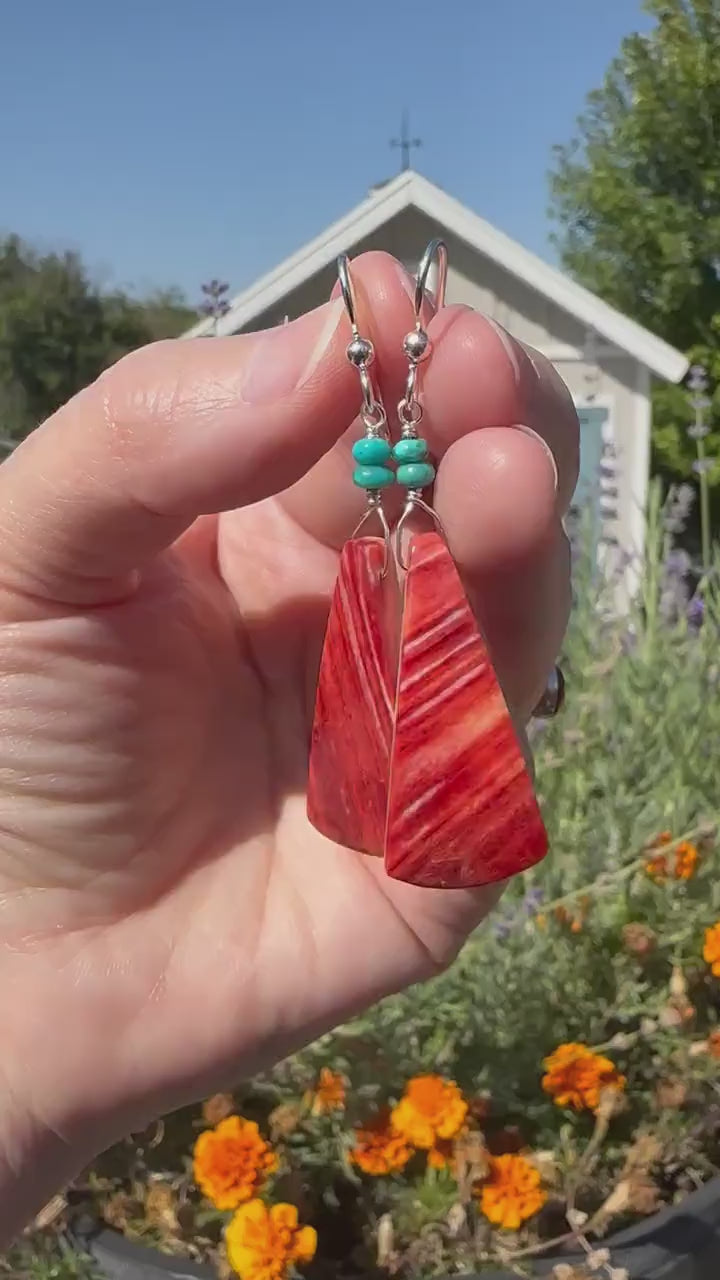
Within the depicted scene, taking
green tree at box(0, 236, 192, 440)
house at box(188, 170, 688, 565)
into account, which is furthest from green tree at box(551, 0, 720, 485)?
green tree at box(0, 236, 192, 440)

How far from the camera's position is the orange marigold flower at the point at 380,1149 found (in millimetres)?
1192

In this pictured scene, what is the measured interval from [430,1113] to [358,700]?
23.7 inches

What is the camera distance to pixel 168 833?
94cm

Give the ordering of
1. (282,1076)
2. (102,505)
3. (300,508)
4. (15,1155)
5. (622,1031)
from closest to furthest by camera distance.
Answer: (102,505), (15,1155), (300,508), (282,1076), (622,1031)

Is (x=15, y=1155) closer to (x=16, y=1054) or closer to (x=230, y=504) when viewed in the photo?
(x=16, y=1054)

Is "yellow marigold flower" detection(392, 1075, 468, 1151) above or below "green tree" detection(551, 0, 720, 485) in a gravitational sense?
below

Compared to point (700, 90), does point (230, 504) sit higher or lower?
lower

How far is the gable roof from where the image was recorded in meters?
4.50

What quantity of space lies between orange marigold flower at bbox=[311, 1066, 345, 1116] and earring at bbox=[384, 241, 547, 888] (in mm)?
590

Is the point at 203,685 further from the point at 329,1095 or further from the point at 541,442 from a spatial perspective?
the point at 329,1095

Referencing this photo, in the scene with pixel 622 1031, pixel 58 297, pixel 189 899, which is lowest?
pixel 622 1031

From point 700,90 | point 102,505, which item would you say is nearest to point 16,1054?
point 102,505

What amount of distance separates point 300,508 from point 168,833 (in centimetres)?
32

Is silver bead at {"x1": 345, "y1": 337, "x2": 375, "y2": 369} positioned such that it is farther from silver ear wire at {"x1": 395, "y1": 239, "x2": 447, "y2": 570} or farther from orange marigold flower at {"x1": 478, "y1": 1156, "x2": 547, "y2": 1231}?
orange marigold flower at {"x1": 478, "y1": 1156, "x2": 547, "y2": 1231}
